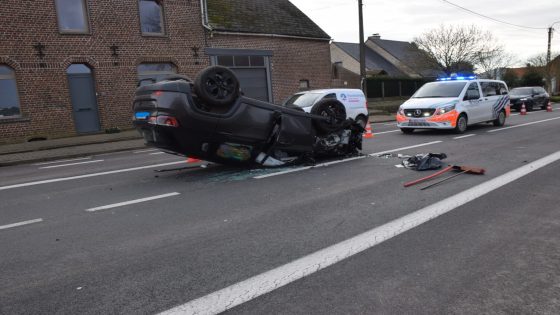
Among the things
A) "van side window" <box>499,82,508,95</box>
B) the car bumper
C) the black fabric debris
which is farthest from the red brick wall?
the black fabric debris

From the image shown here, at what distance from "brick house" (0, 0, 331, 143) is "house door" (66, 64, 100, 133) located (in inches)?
1.5

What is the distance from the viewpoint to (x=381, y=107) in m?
30.7

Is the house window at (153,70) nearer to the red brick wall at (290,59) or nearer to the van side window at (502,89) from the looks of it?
the red brick wall at (290,59)

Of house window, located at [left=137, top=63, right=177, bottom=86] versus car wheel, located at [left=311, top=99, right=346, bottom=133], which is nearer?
car wheel, located at [left=311, top=99, right=346, bottom=133]

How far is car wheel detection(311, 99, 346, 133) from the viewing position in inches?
339

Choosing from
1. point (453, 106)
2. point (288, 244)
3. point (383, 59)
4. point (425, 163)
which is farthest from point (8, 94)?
point (383, 59)

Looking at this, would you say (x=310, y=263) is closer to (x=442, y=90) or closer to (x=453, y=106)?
(x=453, y=106)

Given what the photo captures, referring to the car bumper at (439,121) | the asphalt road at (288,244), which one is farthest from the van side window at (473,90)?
the asphalt road at (288,244)

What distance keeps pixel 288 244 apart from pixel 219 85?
383 cm

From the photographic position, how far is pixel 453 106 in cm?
1305

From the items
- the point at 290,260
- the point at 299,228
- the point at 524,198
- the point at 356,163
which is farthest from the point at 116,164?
the point at 524,198

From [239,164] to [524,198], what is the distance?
4.67 metres

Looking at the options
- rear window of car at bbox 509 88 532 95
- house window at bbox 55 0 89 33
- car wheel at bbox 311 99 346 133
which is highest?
house window at bbox 55 0 89 33

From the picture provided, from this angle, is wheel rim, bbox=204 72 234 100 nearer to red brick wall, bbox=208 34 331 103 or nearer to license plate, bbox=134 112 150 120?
license plate, bbox=134 112 150 120
